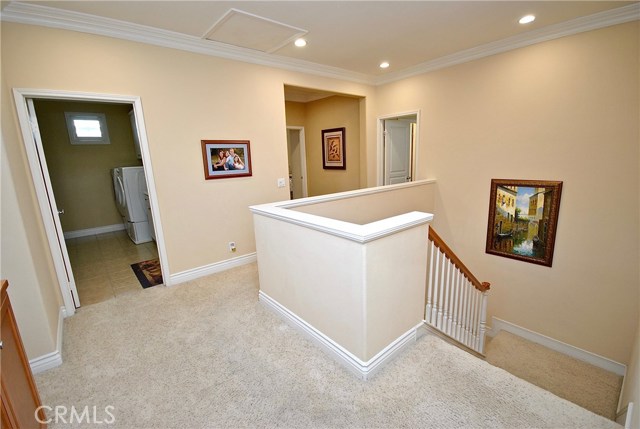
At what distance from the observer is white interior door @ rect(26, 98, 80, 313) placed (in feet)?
7.95

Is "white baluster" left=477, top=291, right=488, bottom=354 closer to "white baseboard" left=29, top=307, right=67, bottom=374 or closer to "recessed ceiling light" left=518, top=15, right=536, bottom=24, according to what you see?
"recessed ceiling light" left=518, top=15, right=536, bottom=24

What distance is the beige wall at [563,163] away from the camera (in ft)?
9.42

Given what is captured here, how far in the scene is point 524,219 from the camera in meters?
3.58

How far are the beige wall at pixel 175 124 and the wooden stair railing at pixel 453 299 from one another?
2.40 meters

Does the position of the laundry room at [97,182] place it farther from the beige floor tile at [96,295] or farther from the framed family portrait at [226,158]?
the framed family portrait at [226,158]

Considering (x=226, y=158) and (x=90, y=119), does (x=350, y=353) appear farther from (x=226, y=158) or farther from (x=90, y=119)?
(x=90, y=119)

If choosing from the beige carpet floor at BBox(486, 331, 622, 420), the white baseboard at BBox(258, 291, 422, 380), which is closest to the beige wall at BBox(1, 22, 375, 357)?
the white baseboard at BBox(258, 291, 422, 380)

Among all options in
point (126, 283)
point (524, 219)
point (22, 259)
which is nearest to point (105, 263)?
point (126, 283)

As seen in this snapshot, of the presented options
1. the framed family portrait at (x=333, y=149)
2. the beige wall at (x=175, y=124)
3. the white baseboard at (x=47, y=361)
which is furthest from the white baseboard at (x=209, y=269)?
the framed family portrait at (x=333, y=149)

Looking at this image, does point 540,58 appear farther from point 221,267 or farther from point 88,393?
point 88,393

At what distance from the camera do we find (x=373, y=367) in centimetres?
181

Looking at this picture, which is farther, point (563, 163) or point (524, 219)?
point (524, 219)

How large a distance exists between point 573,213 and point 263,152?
152 inches

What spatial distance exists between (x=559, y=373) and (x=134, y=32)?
19.0 feet
